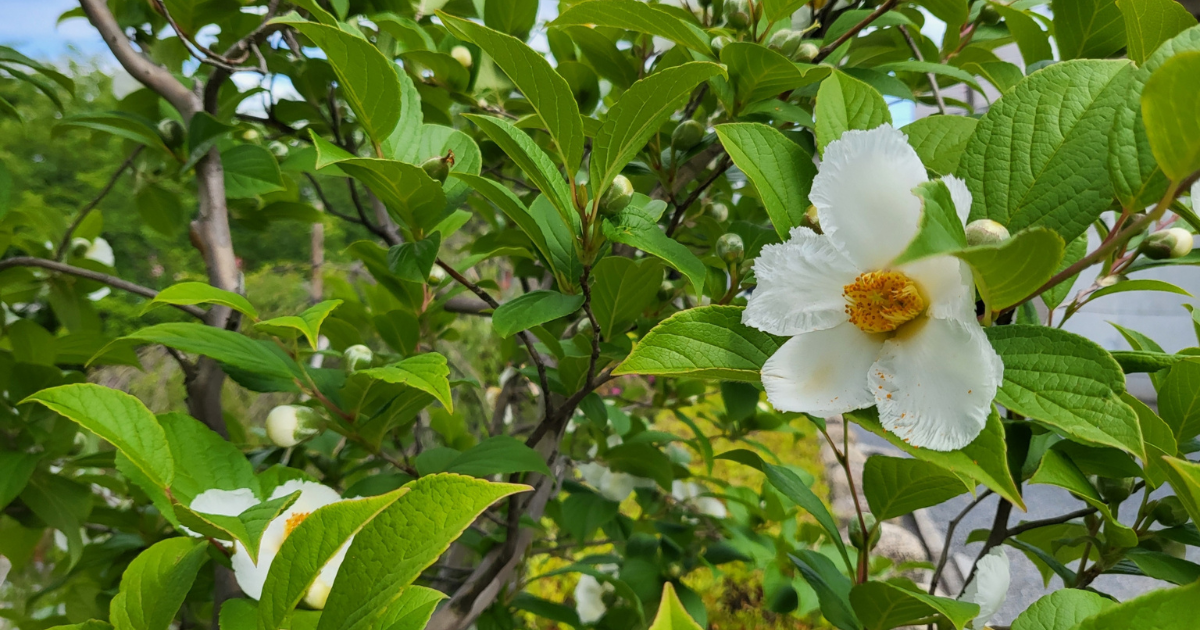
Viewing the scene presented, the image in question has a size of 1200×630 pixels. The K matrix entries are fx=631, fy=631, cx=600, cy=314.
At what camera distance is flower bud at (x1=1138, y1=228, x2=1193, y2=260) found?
0.42 meters

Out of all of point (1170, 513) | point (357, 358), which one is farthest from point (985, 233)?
point (357, 358)

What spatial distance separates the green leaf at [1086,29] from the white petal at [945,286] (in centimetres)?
39

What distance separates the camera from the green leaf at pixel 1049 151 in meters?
0.32

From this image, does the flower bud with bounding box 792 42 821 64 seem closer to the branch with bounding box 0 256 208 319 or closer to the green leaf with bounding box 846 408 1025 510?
the green leaf with bounding box 846 408 1025 510

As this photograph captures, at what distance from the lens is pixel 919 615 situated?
469 mm

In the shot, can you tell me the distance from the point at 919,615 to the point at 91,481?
1.02 m

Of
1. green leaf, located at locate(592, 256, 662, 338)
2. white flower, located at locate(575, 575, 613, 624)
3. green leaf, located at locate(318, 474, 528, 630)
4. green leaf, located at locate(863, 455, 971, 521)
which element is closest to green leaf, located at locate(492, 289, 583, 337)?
green leaf, located at locate(592, 256, 662, 338)

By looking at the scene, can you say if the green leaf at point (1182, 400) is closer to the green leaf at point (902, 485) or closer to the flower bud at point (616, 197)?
the green leaf at point (902, 485)

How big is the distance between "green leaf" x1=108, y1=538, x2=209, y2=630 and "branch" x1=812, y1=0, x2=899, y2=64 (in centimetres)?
64

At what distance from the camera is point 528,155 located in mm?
376

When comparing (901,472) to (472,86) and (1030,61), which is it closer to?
(1030,61)

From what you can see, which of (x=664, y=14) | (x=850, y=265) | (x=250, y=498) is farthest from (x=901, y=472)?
(x=250, y=498)

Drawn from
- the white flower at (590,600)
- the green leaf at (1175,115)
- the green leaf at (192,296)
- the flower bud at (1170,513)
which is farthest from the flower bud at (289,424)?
the white flower at (590,600)

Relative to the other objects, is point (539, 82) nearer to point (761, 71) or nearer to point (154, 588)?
point (761, 71)
